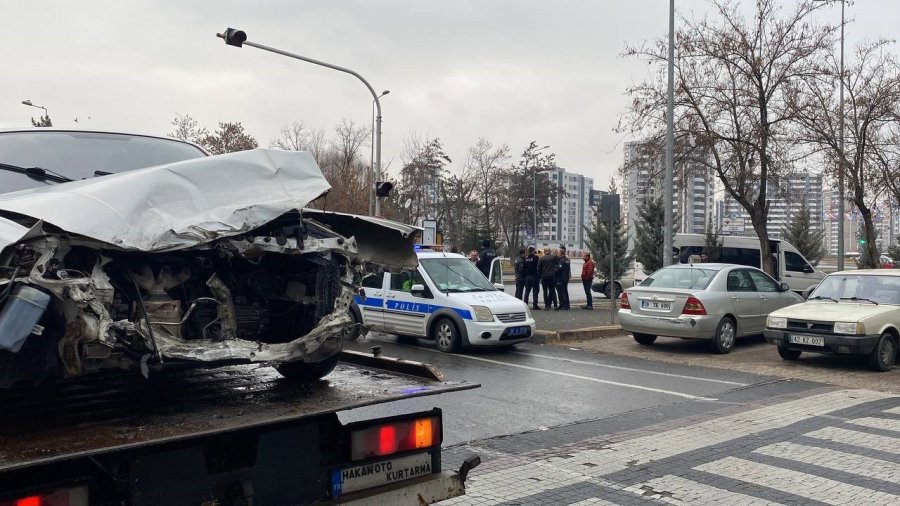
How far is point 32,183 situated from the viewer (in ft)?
14.6

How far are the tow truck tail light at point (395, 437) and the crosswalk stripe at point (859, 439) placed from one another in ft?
16.1

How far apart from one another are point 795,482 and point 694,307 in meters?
7.34

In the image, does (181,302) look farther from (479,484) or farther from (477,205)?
(477,205)

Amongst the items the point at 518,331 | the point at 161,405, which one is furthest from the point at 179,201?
the point at 518,331

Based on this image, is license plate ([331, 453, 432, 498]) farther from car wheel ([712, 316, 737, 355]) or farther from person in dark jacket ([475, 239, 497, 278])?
person in dark jacket ([475, 239, 497, 278])

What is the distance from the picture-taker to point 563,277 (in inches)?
820

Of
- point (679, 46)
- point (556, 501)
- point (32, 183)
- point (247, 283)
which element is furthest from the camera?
point (679, 46)

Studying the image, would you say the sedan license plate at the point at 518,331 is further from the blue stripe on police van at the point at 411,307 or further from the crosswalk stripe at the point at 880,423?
the crosswalk stripe at the point at 880,423

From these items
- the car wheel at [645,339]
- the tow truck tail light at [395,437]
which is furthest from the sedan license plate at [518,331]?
the tow truck tail light at [395,437]

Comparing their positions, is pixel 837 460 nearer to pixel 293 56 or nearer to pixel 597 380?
pixel 597 380

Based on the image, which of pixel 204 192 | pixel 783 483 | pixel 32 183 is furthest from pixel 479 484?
pixel 32 183

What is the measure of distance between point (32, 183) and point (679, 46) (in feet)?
65.0

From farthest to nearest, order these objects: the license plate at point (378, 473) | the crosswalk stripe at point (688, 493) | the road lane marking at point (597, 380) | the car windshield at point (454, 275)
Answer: the car windshield at point (454, 275)
the road lane marking at point (597, 380)
the crosswalk stripe at point (688, 493)
the license plate at point (378, 473)

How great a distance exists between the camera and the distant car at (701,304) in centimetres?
1311
